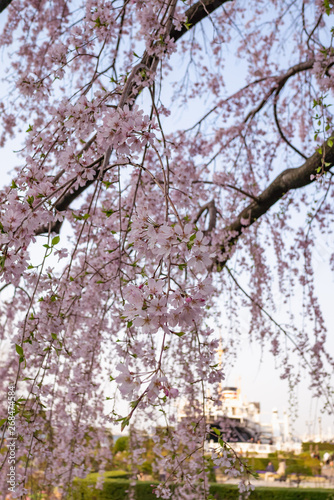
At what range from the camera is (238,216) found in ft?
13.8

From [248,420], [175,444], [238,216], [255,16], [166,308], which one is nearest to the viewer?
[166,308]

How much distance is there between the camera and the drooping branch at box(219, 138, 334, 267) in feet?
10.7

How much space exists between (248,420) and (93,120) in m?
33.0

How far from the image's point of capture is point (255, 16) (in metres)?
5.48

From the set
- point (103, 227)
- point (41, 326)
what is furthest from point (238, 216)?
point (41, 326)

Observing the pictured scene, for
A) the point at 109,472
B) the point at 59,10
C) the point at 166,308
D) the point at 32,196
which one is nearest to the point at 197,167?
the point at 59,10

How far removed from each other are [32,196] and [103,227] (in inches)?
52.4

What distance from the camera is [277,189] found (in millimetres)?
3717

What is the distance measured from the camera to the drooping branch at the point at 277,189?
327cm

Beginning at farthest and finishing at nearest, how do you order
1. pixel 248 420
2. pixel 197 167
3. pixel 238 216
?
pixel 248 420
pixel 197 167
pixel 238 216

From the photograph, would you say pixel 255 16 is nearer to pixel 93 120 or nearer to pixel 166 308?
pixel 93 120

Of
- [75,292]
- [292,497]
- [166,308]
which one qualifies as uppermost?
[75,292]

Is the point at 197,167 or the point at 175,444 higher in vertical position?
the point at 197,167

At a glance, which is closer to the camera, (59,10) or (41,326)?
(41,326)
